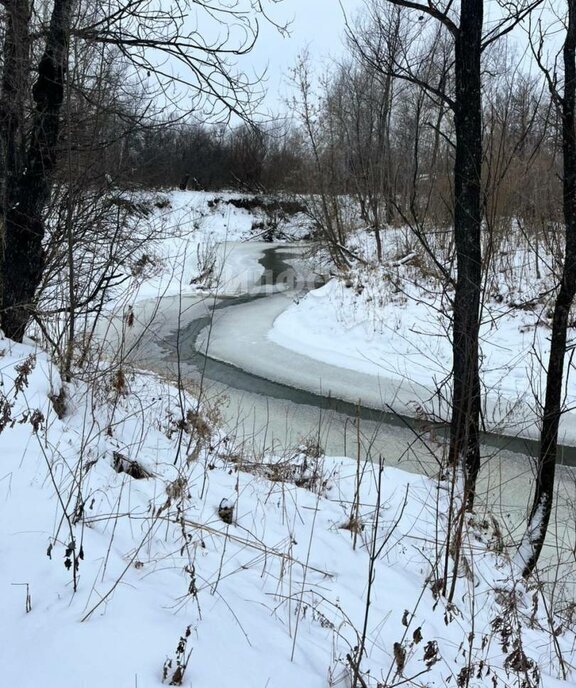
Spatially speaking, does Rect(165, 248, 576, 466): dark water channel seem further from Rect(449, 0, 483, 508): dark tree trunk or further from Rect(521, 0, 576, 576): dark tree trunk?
Rect(521, 0, 576, 576): dark tree trunk

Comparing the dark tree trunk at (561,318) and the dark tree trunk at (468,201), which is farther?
the dark tree trunk at (468,201)

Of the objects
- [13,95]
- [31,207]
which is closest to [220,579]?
[31,207]

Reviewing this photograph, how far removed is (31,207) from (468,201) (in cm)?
408

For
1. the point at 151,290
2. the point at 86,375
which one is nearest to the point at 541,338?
the point at 86,375

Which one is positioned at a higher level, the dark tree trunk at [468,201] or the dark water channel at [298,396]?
the dark tree trunk at [468,201]

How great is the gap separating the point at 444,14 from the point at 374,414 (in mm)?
4488

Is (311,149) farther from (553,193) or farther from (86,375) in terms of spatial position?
(86,375)

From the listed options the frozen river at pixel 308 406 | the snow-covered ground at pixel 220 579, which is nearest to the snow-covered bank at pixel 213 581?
the snow-covered ground at pixel 220 579

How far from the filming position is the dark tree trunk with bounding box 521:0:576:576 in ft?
12.3

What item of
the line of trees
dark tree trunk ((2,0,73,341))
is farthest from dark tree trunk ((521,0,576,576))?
dark tree trunk ((2,0,73,341))

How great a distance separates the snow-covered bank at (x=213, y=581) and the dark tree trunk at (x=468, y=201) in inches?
33.8

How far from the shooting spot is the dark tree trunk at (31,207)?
523 centimetres

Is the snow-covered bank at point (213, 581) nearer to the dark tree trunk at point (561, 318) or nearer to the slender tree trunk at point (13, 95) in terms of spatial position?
the dark tree trunk at point (561, 318)

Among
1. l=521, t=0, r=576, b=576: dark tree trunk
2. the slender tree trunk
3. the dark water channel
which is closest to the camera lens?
l=521, t=0, r=576, b=576: dark tree trunk
